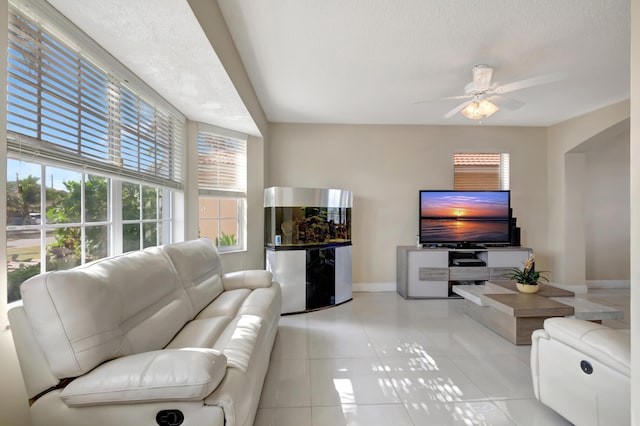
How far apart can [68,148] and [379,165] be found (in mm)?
3903

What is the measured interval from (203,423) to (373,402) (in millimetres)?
1169

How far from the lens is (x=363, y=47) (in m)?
2.56

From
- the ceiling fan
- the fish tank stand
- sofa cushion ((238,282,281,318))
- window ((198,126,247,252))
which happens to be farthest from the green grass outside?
the ceiling fan

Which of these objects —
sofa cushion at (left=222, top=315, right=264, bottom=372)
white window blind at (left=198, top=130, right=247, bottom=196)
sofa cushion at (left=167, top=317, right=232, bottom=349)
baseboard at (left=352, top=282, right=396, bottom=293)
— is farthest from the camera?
baseboard at (left=352, top=282, right=396, bottom=293)

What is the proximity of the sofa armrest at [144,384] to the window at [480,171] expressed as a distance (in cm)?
466

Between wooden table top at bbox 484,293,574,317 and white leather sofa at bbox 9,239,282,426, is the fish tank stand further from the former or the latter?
white leather sofa at bbox 9,239,282,426

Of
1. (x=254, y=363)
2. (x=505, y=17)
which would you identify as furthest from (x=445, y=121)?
(x=254, y=363)

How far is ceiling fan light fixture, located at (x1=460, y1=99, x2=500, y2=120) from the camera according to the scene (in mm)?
2881

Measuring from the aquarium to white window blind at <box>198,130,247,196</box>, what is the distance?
0.48 meters

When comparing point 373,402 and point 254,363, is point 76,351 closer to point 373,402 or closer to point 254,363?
point 254,363

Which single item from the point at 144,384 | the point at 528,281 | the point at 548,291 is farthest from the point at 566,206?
the point at 144,384

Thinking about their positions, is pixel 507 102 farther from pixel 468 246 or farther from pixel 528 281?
pixel 468 246

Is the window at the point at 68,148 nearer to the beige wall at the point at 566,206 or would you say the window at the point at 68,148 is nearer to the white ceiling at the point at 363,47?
the white ceiling at the point at 363,47

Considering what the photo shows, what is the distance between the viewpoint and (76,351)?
1284mm
